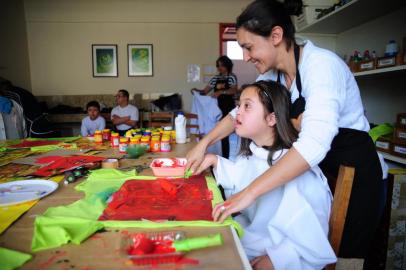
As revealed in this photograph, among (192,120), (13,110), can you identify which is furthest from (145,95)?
(13,110)

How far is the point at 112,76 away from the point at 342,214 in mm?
5421

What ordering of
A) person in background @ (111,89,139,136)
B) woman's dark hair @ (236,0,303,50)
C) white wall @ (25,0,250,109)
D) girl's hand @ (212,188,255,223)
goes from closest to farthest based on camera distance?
1. girl's hand @ (212,188,255,223)
2. woman's dark hair @ (236,0,303,50)
3. person in background @ (111,89,139,136)
4. white wall @ (25,0,250,109)

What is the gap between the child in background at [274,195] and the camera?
2.74 ft

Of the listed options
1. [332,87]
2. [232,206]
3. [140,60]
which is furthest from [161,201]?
[140,60]

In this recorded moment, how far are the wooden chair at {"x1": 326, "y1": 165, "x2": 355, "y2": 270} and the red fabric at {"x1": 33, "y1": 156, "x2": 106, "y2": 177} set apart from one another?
42.3 inches

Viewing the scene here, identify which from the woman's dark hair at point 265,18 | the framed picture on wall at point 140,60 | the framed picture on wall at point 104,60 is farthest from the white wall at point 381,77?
the framed picture on wall at point 104,60

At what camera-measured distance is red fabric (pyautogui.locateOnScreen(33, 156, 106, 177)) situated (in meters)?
1.26

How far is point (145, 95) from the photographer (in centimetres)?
565

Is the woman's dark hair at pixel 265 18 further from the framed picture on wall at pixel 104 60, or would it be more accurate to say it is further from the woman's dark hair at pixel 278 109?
the framed picture on wall at pixel 104 60

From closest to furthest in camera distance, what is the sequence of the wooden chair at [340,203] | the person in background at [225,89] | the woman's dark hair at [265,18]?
the wooden chair at [340,203]
the woman's dark hair at [265,18]
the person in background at [225,89]

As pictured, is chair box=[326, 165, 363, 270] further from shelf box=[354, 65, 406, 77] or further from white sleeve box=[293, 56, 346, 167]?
shelf box=[354, 65, 406, 77]

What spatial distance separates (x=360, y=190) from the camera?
1032 millimetres

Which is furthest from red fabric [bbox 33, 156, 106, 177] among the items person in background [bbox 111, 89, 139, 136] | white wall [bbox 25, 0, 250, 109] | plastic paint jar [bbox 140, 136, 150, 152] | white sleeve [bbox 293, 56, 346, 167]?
white wall [bbox 25, 0, 250, 109]

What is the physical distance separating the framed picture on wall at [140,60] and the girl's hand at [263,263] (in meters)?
5.14
